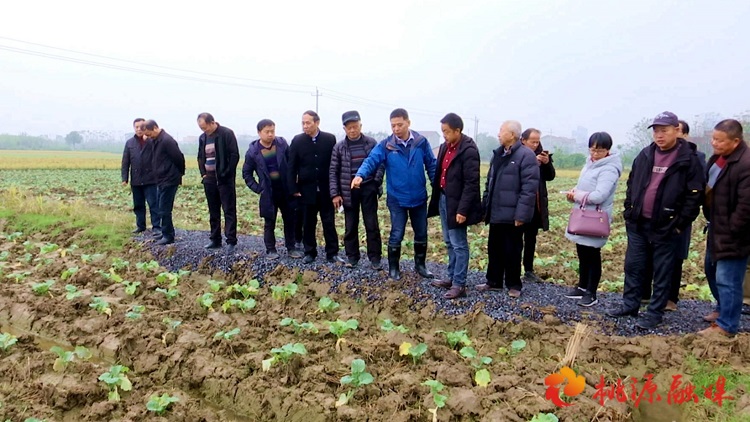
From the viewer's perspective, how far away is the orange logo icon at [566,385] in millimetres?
3529

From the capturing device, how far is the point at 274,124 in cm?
683

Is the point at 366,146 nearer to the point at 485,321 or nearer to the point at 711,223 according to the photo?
the point at 485,321

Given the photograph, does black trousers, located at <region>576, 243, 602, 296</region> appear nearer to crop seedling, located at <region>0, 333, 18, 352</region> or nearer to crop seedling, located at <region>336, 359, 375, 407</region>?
crop seedling, located at <region>336, 359, 375, 407</region>

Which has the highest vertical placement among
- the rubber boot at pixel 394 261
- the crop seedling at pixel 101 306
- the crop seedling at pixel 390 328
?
the rubber boot at pixel 394 261

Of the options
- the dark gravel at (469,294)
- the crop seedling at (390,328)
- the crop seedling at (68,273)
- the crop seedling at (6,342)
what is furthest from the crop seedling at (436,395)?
the crop seedling at (68,273)

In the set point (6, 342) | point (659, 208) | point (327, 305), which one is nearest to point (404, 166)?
point (327, 305)

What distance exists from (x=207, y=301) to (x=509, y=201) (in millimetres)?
3574

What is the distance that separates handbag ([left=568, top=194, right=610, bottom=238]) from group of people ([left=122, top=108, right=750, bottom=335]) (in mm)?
73

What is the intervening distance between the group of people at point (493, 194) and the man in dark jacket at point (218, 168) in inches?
0.7

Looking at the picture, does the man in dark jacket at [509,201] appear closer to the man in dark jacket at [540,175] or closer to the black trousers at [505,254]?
the black trousers at [505,254]

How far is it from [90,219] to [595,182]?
920 cm

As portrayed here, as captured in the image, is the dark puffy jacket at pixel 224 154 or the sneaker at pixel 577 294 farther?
the dark puffy jacket at pixel 224 154

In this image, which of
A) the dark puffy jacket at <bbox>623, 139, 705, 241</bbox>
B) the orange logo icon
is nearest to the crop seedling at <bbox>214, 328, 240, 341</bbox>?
the orange logo icon

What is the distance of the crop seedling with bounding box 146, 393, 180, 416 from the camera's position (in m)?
3.49
